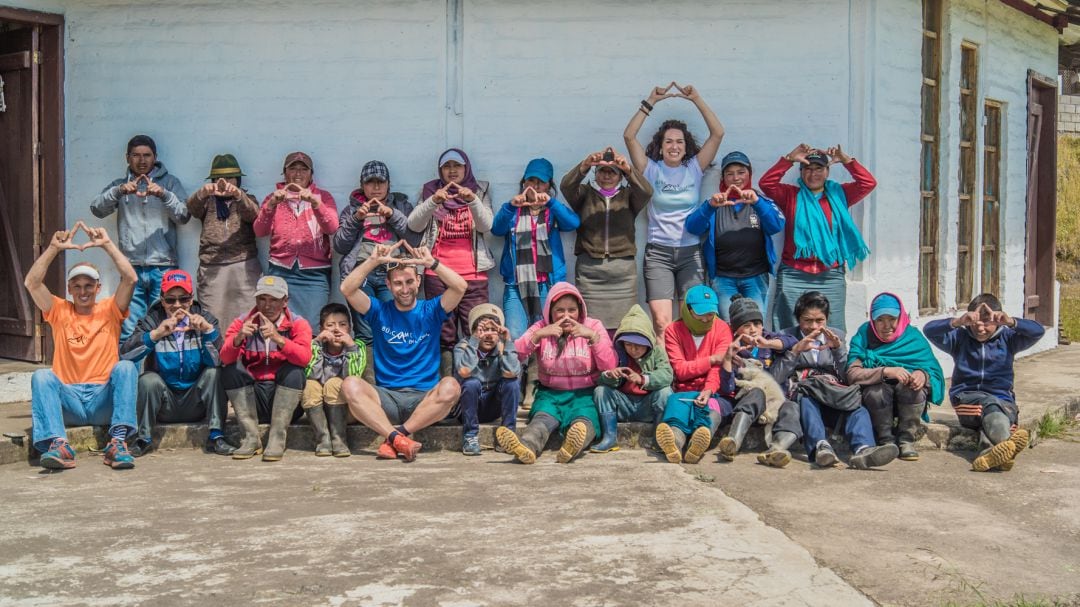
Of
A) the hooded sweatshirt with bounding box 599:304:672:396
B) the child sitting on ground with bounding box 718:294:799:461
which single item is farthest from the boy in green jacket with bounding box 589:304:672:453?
the child sitting on ground with bounding box 718:294:799:461

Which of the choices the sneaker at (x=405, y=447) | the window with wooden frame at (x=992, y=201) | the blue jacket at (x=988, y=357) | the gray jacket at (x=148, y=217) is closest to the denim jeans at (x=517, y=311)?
the sneaker at (x=405, y=447)

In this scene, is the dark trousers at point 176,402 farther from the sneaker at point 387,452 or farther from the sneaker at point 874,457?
the sneaker at point 874,457

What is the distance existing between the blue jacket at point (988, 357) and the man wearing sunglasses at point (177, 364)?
14.9 feet

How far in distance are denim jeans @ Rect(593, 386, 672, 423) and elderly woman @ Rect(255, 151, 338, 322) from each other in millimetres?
2445

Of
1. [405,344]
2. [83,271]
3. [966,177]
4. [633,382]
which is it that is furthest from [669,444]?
[966,177]

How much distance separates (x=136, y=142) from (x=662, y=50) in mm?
4008

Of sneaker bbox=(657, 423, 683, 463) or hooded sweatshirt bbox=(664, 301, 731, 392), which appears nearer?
sneaker bbox=(657, 423, 683, 463)

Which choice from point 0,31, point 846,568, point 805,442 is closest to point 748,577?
point 846,568

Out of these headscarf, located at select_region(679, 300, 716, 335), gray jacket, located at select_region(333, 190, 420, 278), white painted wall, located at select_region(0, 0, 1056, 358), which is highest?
white painted wall, located at select_region(0, 0, 1056, 358)

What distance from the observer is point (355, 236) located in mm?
8742

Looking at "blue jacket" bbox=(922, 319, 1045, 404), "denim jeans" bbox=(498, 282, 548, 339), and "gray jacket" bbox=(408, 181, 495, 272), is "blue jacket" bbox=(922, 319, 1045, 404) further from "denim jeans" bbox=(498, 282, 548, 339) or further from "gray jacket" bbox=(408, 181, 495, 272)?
"gray jacket" bbox=(408, 181, 495, 272)

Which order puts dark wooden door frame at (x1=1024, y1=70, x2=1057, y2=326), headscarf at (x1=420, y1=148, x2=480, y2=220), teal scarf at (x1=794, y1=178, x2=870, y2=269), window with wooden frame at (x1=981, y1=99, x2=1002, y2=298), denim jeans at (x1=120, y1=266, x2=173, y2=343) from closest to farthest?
teal scarf at (x1=794, y1=178, x2=870, y2=269) < headscarf at (x1=420, y1=148, x2=480, y2=220) < denim jeans at (x1=120, y1=266, x2=173, y2=343) < window with wooden frame at (x1=981, y1=99, x2=1002, y2=298) < dark wooden door frame at (x1=1024, y1=70, x2=1057, y2=326)

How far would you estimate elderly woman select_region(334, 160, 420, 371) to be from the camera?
28.3ft

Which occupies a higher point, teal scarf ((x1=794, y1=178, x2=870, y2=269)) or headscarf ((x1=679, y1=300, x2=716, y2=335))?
teal scarf ((x1=794, y1=178, x2=870, y2=269))
